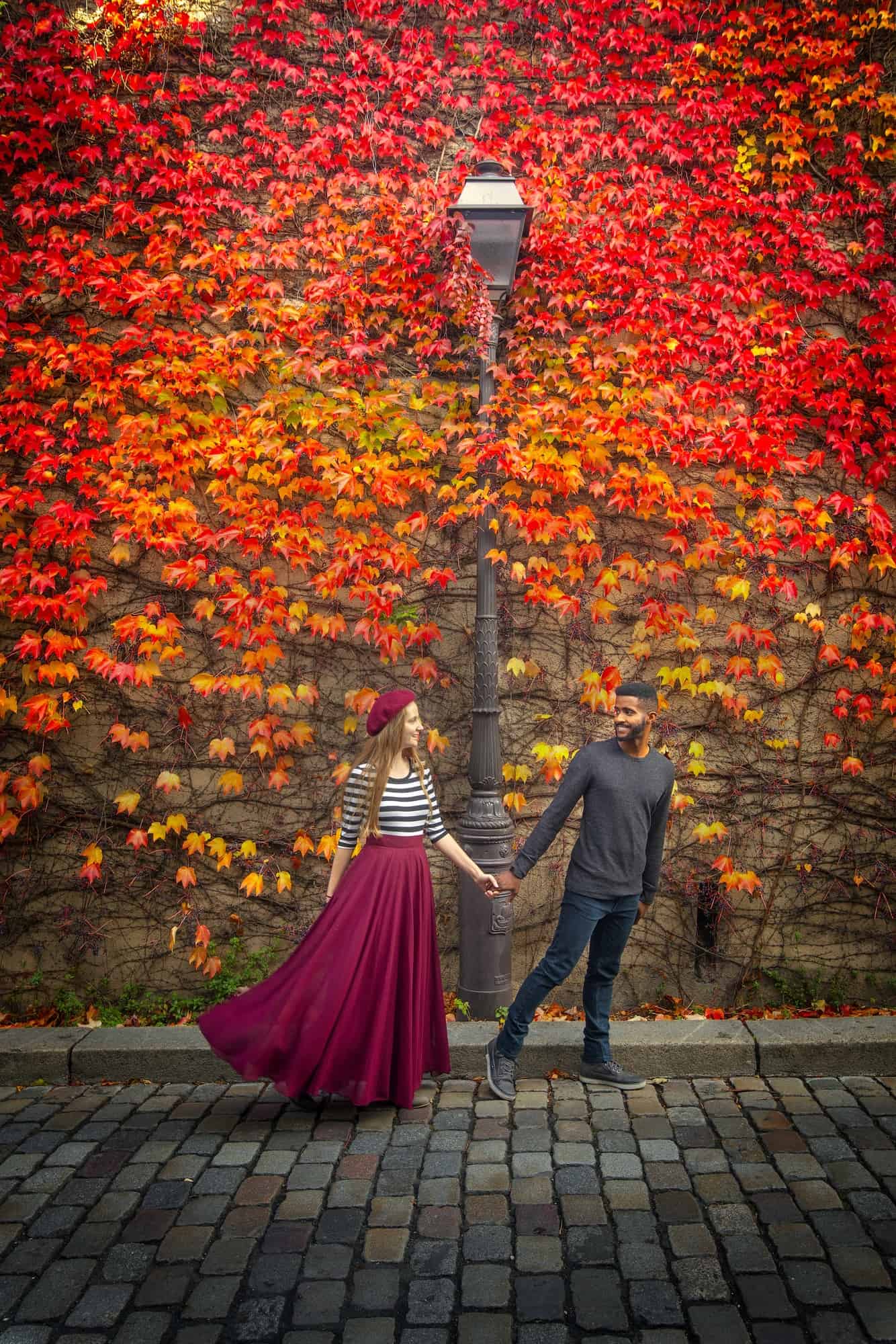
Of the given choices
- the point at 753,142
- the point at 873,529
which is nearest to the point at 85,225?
the point at 753,142

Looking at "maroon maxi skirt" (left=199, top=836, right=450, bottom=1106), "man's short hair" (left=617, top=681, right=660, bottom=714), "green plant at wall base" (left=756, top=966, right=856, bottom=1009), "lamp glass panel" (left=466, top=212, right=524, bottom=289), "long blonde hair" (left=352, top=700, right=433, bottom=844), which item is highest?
"lamp glass panel" (left=466, top=212, right=524, bottom=289)

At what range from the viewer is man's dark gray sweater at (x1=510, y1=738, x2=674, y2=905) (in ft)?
14.8

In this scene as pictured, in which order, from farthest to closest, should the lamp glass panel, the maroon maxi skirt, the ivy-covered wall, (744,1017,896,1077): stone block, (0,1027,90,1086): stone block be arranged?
the ivy-covered wall
the lamp glass panel
(0,1027,90,1086): stone block
(744,1017,896,1077): stone block
the maroon maxi skirt

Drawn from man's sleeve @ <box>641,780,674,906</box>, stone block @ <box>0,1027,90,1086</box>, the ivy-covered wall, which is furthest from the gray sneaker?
stone block @ <box>0,1027,90,1086</box>

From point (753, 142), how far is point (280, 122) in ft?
9.58

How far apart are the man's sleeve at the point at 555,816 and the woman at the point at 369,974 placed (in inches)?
9.1

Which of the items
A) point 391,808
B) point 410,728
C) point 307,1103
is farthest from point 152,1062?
point 410,728

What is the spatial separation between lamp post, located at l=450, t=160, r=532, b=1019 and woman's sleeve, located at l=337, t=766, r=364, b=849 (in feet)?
2.96

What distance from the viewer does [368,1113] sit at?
175 inches

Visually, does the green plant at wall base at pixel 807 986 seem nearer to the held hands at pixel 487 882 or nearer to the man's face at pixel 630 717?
the held hands at pixel 487 882

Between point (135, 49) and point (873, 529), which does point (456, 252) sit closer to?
point (135, 49)

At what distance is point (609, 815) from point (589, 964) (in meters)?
0.78

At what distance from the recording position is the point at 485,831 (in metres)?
5.29

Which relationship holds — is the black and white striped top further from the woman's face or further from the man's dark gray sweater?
the man's dark gray sweater
